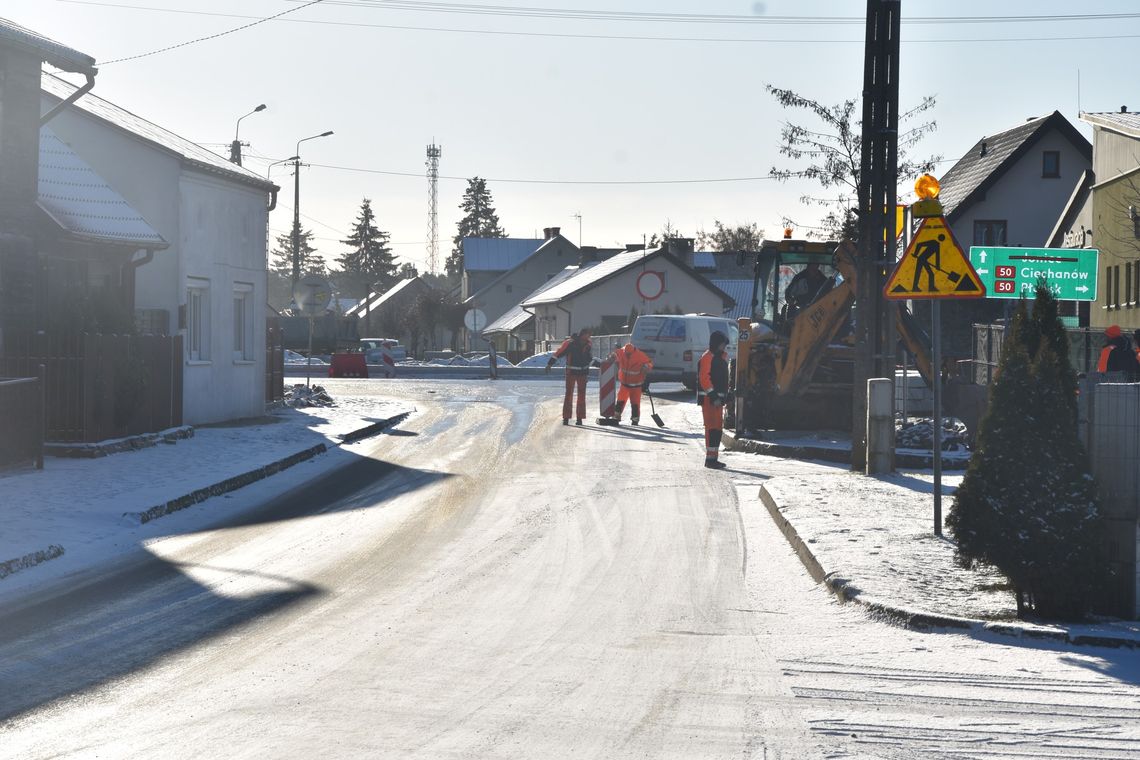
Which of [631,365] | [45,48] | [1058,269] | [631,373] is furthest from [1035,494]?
[1058,269]

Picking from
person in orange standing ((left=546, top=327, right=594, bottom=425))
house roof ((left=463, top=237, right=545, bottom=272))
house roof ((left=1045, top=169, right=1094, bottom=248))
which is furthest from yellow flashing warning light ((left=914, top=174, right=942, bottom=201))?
house roof ((left=463, top=237, right=545, bottom=272))

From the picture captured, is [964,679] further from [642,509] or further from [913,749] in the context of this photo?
[642,509]

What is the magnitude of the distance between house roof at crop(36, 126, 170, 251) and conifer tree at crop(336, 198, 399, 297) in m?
135

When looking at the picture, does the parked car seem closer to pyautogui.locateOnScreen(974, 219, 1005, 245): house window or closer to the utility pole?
pyautogui.locateOnScreen(974, 219, 1005, 245): house window

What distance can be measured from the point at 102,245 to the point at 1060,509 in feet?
54.2

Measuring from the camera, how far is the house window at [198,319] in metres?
23.9

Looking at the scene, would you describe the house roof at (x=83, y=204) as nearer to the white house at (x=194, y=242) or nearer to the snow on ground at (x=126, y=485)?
the white house at (x=194, y=242)

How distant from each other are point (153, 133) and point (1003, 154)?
3999 centimetres

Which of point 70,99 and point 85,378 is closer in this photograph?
point 85,378

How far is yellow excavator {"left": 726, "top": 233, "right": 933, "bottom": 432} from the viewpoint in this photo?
66.0ft

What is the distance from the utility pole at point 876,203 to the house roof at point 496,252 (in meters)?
94.7

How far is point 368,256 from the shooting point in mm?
157500

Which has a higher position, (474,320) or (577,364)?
(474,320)

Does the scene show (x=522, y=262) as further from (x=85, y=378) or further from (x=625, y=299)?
(x=85, y=378)
